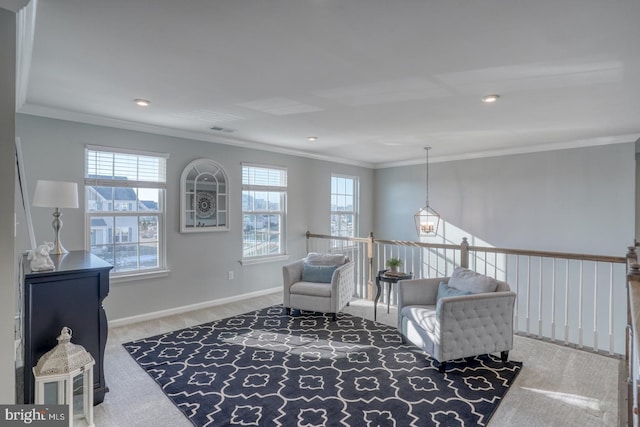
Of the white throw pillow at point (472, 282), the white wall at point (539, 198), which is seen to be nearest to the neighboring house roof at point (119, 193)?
the white throw pillow at point (472, 282)

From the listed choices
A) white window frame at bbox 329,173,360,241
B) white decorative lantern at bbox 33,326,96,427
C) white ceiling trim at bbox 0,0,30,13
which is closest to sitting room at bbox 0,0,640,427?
white ceiling trim at bbox 0,0,30,13

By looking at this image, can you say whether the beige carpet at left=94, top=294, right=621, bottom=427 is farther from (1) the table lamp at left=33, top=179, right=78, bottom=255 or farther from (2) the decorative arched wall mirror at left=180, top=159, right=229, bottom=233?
Answer: (2) the decorative arched wall mirror at left=180, top=159, right=229, bottom=233

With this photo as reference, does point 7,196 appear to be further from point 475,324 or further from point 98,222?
point 475,324

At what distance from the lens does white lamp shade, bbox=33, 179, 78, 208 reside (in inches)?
105

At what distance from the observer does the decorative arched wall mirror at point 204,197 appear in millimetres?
4711

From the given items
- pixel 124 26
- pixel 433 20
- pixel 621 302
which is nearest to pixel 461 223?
pixel 621 302

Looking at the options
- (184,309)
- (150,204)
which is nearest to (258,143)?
(150,204)

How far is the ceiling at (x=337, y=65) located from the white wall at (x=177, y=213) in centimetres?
25

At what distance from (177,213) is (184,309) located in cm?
135

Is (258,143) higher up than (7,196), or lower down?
higher up

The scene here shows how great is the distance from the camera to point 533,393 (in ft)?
8.73

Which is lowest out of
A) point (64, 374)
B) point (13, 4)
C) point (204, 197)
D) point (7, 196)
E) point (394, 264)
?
point (64, 374)

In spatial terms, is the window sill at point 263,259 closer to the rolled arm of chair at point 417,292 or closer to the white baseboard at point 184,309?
the white baseboard at point 184,309

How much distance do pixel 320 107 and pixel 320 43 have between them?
1.37 m
